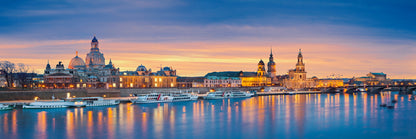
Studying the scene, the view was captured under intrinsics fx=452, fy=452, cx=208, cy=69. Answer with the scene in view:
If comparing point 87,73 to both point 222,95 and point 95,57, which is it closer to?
point 95,57

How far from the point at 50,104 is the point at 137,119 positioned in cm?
2530

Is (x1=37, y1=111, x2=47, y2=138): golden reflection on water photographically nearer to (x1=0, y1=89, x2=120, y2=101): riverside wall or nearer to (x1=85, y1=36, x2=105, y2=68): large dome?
(x1=0, y1=89, x2=120, y2=101): riverside wall

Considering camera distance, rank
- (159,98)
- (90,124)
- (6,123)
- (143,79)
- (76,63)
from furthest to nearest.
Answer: (76,63), (143,79), (159,98), (6,123), (90,124)

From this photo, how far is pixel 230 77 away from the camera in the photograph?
196 metres

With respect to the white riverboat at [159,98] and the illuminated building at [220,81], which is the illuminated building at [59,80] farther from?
the illuminated building at [220,81]

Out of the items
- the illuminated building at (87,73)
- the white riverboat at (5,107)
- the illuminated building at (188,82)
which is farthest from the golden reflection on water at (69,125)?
the illuminated building at (188,82)

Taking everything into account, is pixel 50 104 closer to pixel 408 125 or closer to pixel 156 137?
pixel 156 137

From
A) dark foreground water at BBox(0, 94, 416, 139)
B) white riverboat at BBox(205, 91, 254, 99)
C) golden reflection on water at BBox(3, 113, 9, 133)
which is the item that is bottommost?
dark foreground water at BBox(0, 94, 416, 139)

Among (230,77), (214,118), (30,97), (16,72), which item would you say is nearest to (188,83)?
(230,77)

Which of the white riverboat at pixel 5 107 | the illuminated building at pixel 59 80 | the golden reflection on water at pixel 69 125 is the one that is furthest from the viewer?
the illuminated building at pixel 59 80

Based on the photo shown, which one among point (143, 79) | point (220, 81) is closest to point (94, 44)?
point (143, 79)

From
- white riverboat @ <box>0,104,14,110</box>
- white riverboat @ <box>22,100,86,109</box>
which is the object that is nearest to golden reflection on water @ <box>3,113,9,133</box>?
white riverboat @ <box>0,104,14,110</box>

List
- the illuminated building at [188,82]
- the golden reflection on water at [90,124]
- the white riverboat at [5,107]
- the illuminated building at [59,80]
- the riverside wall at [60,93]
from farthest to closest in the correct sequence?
the illuminated building at [188,82] → the illuminated building at [59,80] → the riverside wall at [60,93] → the white riverboat at [5,107] → the golden reflection on water at [90,124]

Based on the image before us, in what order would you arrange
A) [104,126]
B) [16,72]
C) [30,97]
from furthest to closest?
[16,72], [30,97], [104,126]
